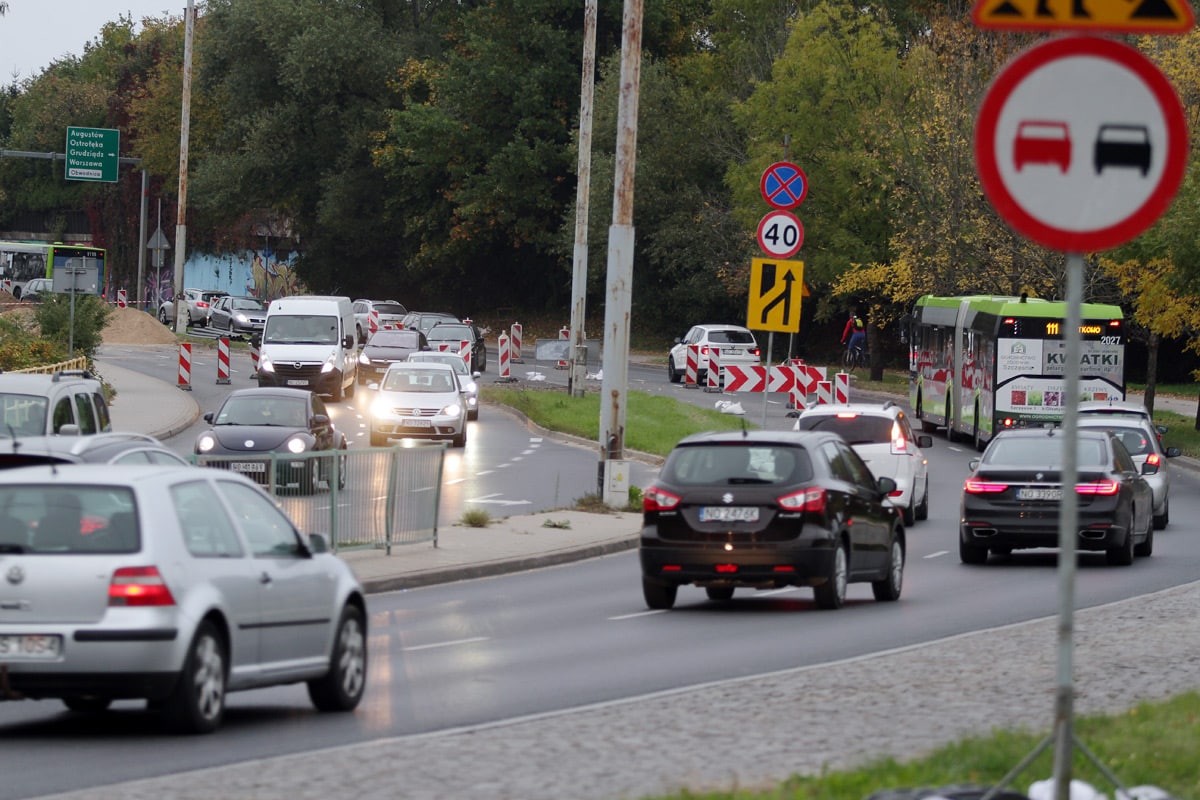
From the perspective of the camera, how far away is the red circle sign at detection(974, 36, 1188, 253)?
6.09 meters

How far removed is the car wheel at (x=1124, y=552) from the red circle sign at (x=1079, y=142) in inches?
640

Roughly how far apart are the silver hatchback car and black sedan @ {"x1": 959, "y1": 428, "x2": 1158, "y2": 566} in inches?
479

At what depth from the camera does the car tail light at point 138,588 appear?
9.98 metres

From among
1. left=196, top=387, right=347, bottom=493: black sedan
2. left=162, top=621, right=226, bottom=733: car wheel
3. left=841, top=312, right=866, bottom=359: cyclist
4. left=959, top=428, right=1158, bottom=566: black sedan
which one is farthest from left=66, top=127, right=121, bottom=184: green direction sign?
left=162, top=621, right=226, bottom=733: car wheel

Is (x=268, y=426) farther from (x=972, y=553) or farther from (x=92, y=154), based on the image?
(x=92, y=154)

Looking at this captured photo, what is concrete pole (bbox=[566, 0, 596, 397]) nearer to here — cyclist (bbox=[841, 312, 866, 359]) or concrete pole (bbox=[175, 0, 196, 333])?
cyclist (bbox=[841, 312, 866, 359])

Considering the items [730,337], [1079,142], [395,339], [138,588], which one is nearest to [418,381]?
[395,339]

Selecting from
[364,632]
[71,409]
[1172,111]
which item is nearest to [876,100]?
[71,409]

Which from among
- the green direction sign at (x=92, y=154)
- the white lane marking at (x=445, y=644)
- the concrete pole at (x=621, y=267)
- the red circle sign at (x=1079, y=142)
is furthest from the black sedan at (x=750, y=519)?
the green direction sign at (x=92, y=154)

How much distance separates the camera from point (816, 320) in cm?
7100

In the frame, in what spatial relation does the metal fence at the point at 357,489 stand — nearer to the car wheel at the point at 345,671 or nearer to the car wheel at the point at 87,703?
the car wheel at the point at 345,671

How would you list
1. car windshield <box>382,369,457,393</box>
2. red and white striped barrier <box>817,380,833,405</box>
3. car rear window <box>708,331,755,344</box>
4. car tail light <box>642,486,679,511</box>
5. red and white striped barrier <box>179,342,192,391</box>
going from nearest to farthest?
car tail light <box>642,486,679,511</box>, red and white striped barrier <box>817,380,833,405</box>, car windshield <box>382,369,457,393</box>, red and white striped barrier <box>179,342,192,391</box>, car rear window <box>708,331,755,344</box>

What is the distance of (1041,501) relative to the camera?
21688 millimetres

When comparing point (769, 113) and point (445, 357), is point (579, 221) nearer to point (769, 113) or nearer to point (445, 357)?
point (445, 357)
